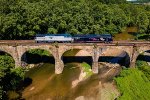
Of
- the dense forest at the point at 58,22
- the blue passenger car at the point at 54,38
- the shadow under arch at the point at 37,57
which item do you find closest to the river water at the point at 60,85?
the shadow under arch at the point at 37,57

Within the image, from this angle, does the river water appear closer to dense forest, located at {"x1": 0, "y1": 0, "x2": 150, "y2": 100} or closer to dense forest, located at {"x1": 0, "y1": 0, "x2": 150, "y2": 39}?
dense forest, located at {"x1": 0, "y1": 0, "x2": 150, "y2": 100}

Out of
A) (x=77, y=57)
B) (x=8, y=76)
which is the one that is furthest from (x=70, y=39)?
(x=8, y=76)

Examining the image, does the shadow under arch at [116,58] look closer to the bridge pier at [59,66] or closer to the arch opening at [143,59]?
the arch opening at [143,59]

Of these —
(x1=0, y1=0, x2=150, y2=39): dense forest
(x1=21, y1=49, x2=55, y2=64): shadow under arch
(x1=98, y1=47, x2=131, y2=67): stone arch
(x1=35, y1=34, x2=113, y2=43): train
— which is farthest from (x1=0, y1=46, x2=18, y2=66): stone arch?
(x1=98, y1=47, x2=131, y2=67): stone arch

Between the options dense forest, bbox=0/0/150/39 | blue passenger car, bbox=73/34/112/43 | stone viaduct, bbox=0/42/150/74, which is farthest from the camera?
dense forest, bbox=0/0/150/39

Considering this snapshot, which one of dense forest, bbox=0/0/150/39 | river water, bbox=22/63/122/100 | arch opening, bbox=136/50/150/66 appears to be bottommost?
river water, bbox=22/63/122/100

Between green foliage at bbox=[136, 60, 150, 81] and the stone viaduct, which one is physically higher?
the stone viaduct

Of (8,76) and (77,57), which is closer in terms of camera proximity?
(8,76)

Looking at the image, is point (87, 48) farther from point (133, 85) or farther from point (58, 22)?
point (58, 22)
